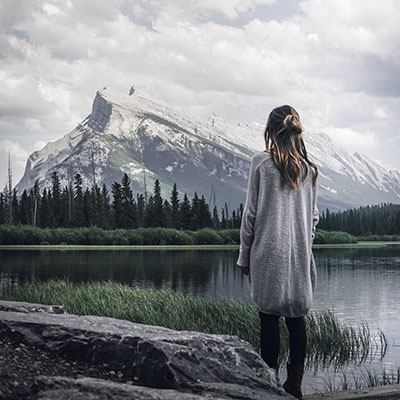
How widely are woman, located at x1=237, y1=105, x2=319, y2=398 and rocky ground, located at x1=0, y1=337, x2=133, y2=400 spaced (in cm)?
149

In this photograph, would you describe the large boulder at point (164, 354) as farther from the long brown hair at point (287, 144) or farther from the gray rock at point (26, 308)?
the gray rock at point (26, 308)

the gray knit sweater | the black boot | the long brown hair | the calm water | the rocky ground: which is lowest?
the calm water

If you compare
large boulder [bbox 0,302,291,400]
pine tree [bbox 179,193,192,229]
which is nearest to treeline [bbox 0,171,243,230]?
pine tree [bbox 179,193,192,229]

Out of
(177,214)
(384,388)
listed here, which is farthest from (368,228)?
(384,388)

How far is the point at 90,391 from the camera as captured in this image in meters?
4.18

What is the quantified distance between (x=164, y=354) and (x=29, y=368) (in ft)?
3.91

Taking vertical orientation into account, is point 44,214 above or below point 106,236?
above

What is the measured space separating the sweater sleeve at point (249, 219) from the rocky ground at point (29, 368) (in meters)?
1.53

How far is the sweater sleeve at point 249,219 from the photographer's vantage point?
543 cm

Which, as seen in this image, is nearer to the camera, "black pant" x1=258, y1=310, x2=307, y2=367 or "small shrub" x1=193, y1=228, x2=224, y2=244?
"black pant" x1=258, y1=310, x2=307, y2=367

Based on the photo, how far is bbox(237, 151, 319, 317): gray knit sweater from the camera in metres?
5.33

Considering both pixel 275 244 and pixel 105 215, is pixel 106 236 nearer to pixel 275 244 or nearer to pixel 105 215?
pixel 105 215

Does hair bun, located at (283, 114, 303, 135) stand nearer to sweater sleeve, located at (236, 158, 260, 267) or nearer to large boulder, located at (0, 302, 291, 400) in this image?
sweater sleeve, located at (236, 158, 260, 267)

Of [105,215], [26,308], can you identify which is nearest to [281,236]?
[26,308]
